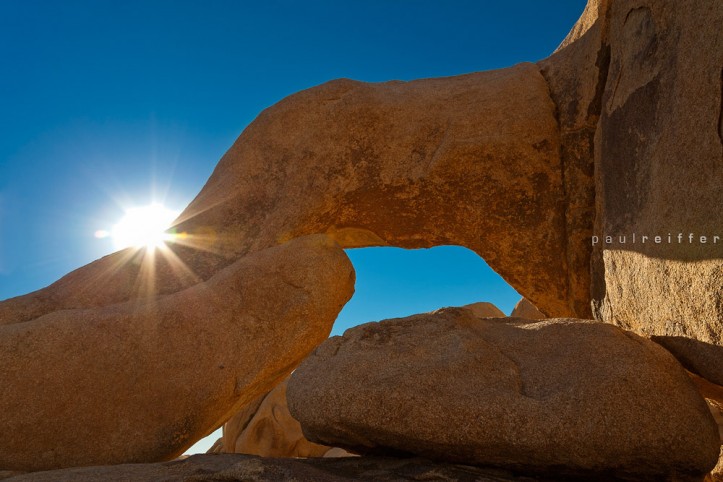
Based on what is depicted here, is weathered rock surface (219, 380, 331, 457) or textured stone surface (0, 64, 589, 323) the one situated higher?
textured stone surface (0, 64, 589, 323)

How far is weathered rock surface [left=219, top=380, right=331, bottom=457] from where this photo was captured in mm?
9938

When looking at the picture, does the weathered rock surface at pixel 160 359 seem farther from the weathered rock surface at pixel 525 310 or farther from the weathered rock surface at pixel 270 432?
the weathered rock surface at pixel 525 310

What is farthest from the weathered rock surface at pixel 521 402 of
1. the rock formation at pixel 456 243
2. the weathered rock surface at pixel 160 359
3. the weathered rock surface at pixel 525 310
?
the weathered rock surface at pixel 525 310

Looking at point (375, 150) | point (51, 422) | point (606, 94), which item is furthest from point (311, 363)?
point (606, 94)

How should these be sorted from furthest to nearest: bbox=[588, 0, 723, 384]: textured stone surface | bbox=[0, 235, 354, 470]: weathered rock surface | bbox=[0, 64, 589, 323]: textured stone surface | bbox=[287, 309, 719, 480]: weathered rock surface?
bbox=[0, 64, 589, 323]: textured stone surface, bbox=[0, 235, 354, 470]: weathered rock surface, bbox=[588, 0, 723, 384]: textured stone surface, bbox=[287, 309, 719, 480]: weathered rock surface

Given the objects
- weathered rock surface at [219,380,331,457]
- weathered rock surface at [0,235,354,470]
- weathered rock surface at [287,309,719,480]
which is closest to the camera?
weathered rock surface at [287,309,719,480]

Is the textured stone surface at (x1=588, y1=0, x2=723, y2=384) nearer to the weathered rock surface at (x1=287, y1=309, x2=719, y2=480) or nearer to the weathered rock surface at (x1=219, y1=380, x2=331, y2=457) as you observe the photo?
the weathered rock surface at (x1=287, y1=309, x2=719, y2=480)

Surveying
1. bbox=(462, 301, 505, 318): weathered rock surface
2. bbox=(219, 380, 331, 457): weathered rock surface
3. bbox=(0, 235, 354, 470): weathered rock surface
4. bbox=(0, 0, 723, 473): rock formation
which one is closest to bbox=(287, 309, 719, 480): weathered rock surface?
bbox=(0, 0, 723, 473): rock formation

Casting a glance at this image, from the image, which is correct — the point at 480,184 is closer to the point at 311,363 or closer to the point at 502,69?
the point at 502,69

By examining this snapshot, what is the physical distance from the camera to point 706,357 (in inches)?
128

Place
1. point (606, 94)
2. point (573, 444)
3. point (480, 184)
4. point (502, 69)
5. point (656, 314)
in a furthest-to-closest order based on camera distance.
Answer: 1. point (502, 69)
2. point (480, 184)
3. point (606, 94)
4. point (656, 314)
5. point (573, 444)

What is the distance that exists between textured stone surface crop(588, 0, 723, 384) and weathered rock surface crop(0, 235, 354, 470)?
264 cm

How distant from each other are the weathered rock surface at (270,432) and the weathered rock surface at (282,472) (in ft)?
21.4

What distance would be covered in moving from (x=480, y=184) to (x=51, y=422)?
467 centimetres
